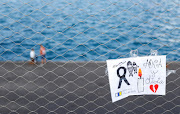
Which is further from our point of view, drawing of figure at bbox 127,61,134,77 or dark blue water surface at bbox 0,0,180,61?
dark blue water surface at bbox 0,0,180,61

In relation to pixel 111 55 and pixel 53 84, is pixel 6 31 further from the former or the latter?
pixel 53 84

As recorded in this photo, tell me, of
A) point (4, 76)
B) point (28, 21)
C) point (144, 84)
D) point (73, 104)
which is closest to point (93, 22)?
point (28, 21)

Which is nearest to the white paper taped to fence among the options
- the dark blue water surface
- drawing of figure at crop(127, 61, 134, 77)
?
drawing of figure at crop(127, 61, 134, 77)

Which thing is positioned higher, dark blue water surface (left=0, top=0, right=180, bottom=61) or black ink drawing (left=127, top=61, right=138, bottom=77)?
black ink drawing (left=127, top=61, right=138, bottom=77)

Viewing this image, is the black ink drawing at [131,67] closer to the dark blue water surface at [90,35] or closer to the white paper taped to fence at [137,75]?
the white paper taped to fence at [137,75]

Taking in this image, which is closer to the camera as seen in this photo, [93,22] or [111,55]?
[111,55]

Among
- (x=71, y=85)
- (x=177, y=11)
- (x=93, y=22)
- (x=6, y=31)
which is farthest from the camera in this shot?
(x=177, y=11)

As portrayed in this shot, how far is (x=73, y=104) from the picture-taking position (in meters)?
2.49

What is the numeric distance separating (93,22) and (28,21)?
8.17ft

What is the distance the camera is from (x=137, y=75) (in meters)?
1.47

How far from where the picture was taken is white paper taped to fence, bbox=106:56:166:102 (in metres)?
1.42

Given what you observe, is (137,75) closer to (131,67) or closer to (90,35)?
(131,67)

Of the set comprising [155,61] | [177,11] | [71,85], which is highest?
[155,61]

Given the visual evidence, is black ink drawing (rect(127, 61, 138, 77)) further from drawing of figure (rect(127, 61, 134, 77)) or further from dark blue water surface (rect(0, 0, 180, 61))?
dark blue water surface (rect(0, 0, 180, 61))
